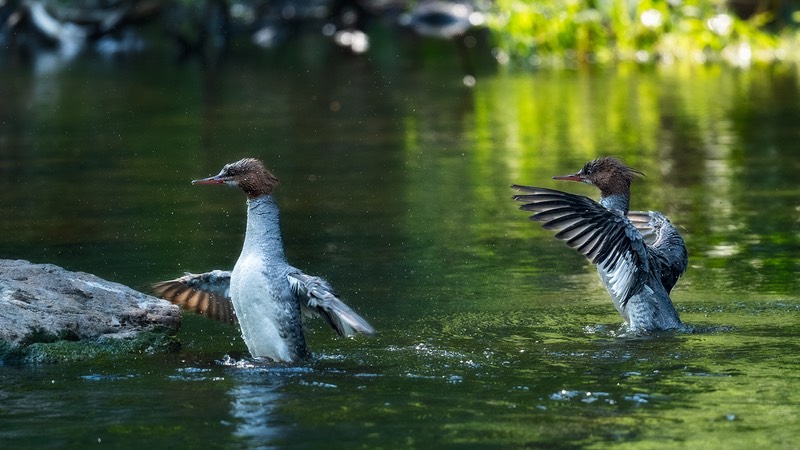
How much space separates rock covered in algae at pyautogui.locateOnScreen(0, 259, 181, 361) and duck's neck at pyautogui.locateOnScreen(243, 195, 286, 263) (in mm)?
894

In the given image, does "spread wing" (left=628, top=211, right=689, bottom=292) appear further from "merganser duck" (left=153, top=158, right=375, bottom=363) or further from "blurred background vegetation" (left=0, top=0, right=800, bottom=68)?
"blurred background vegetation" (left=0, top=0, right=800, bottom=68)

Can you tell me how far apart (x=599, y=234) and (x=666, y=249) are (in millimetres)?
1002

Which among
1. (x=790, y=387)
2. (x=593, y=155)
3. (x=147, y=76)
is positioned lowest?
(x=790, y=387)

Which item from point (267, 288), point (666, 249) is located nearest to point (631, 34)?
point (666, 249)

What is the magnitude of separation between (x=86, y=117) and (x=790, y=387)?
17.7m

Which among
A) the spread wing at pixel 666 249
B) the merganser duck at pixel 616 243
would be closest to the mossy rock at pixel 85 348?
the merganser duck at pixel 616 243

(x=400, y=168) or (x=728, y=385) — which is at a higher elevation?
(x=400, y=168)

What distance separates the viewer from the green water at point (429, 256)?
7.19 metres

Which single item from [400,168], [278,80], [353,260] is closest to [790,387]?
[353,260]

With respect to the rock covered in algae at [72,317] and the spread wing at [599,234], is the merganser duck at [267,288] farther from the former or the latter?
the spread wing at [599,234]

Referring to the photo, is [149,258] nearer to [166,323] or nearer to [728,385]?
[166,323]

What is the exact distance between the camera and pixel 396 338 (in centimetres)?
905

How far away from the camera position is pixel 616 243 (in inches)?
360

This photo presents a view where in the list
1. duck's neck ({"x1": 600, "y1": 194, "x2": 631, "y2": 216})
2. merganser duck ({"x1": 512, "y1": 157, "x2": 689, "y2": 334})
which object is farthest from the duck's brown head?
duck's neck ({"x1": 600, "y1": 194, "x2": 631, "y2": 216})
